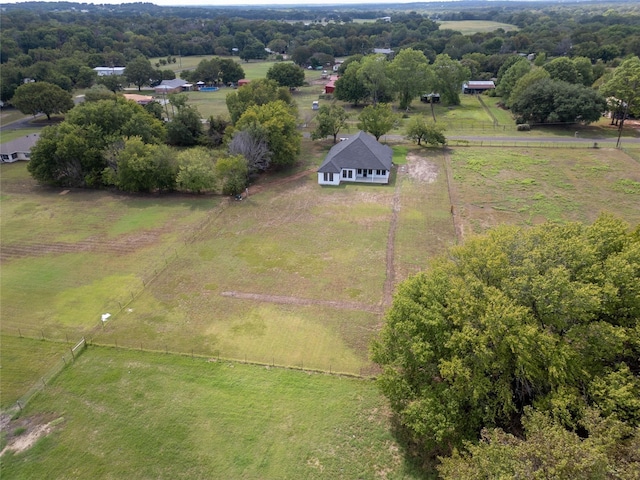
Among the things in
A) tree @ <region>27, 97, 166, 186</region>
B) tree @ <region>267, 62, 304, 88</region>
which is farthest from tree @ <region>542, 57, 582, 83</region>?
tree @ <region>27, 97, 166, 186</region>

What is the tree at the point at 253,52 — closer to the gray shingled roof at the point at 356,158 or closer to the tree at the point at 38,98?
the tree at the point at 38,98

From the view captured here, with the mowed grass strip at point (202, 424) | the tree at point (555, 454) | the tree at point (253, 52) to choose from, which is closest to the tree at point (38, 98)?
the mowed grass strip at point (202, 424)

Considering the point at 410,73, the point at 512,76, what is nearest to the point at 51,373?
the point at 410,73

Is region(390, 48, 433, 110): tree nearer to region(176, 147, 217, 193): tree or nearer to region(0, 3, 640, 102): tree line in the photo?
region(0, 3, 640, 102): tree line

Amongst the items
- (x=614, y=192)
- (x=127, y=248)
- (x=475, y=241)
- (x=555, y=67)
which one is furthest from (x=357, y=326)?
(x=555, y=67)

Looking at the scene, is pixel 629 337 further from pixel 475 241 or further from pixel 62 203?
pixel 62 203

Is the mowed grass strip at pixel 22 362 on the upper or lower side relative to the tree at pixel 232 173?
lower
